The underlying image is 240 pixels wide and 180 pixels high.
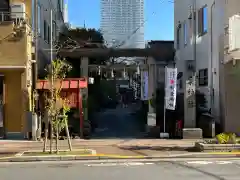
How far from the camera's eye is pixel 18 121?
19578 mm

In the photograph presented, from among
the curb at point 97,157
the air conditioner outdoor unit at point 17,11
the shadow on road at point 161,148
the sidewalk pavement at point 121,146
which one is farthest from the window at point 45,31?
the curb at point 97,157

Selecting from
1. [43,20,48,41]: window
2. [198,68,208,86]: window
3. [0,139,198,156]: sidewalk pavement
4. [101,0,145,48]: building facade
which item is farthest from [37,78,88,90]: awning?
[101,0,145,48]: building facade

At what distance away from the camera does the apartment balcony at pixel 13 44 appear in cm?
1888

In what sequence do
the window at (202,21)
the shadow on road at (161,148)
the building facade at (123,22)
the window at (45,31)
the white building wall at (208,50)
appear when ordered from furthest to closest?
the building facade at (123,22), the window at (45,31), the window at (202,21), the white building wall at (208,50), the shadow on road at (161,148)

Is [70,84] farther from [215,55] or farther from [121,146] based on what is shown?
[215,55]

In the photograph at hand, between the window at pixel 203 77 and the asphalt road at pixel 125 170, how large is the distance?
1052 cm

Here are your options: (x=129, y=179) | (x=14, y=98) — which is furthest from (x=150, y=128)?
(x=129, y=179)

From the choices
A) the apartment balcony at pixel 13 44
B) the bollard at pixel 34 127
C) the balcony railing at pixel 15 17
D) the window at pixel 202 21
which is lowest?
the bollard at pixel 34 127

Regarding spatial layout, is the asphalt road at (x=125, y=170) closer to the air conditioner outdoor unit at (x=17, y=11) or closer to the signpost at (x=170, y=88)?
the signpost at (x=170, y=88)

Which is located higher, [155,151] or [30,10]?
[30,10]

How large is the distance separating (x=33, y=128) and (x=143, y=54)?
26.1 ft

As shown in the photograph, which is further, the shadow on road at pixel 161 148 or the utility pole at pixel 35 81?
the utility pole at pixel 35 81

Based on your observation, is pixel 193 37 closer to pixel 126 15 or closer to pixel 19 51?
pixel 126 15

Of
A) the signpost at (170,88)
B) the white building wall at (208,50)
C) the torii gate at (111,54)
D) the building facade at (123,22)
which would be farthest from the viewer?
the building facade at (123,22)
